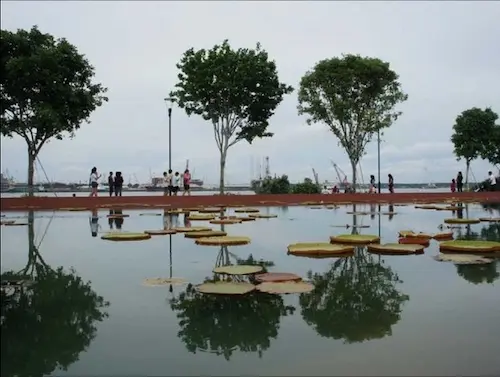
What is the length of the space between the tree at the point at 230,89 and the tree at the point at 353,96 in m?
2.43

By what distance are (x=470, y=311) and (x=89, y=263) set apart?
4.46 meters

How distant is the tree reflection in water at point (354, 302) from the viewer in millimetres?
3998

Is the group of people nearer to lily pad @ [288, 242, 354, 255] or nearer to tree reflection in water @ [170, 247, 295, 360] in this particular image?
lily pad @ [288, 242, 354, 255]

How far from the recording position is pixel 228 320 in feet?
13.6

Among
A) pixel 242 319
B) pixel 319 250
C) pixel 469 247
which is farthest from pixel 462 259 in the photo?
pixel 242 319

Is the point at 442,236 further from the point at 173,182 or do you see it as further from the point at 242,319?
the point at 173,182

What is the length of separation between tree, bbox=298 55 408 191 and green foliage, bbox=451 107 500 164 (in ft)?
25.6

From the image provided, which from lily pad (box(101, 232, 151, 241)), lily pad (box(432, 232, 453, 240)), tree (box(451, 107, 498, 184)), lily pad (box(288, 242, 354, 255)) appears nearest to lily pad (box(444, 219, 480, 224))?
lily pad (box(432, 232, 453, 240))

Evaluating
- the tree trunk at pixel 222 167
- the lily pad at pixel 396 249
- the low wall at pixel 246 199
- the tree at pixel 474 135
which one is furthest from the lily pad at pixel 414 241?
the tree at pixel 474 135

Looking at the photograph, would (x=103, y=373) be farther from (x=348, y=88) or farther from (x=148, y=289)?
(x=348, y=88)

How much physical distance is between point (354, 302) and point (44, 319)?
9.01ft

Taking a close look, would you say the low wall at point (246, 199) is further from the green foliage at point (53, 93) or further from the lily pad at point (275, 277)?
the lily pad at point (275, 277)

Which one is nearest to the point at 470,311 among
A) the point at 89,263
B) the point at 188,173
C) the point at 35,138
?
the point at 89,263

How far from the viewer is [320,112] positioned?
27.3 meters
